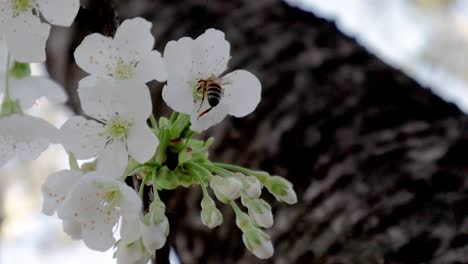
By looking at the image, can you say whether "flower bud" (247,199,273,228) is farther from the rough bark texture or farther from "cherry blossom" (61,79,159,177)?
the rough bark texture

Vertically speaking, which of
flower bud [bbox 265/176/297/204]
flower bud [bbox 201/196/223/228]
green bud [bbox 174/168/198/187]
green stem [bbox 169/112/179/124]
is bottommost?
flower bud [bbox 201/196/223/228]

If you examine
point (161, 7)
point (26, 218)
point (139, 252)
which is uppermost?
point (139, 252)

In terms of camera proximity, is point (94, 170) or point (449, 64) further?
point (449, 64)

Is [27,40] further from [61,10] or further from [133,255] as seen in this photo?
[133,255]

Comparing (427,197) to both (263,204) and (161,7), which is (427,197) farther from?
(161,7)

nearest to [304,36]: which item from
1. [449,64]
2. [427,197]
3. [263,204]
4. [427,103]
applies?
[427,103]

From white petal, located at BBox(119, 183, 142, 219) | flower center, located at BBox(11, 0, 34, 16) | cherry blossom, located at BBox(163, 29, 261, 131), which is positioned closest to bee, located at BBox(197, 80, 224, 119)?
cherry blossom, located at BBox(163, 29, 261, 131)

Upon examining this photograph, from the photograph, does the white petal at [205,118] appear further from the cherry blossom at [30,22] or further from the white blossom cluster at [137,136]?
the cherry blossom at [30,22]

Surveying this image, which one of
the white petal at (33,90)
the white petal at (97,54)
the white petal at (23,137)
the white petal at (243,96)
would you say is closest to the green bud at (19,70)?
the white petal at (33,90)
